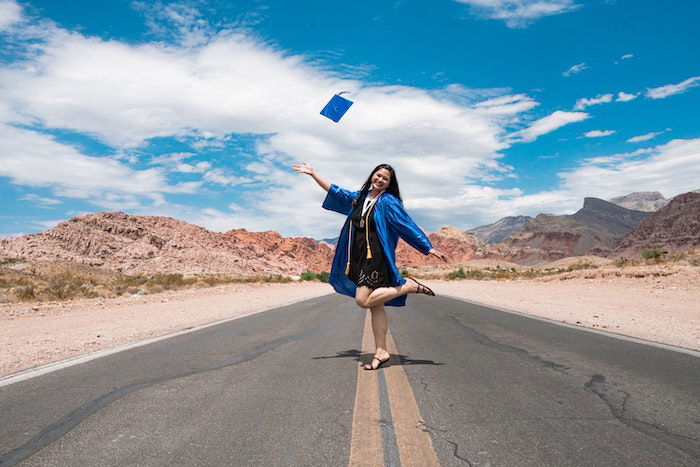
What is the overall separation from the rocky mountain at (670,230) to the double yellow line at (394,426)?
109m

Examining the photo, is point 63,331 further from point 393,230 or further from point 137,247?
point 137,247

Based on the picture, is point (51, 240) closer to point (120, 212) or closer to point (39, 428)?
point (120, 212)

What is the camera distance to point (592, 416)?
11.7 feet

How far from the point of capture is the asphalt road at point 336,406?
113 inches

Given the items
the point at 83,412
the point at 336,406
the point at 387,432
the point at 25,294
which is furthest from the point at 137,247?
the point at 387,432

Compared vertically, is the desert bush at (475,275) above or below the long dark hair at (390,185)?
below

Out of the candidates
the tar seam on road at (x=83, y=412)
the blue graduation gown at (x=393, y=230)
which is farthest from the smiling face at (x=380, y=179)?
the tar seam on road at (x=83, y=412)

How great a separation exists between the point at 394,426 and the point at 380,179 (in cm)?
307

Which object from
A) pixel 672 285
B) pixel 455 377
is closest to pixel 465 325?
pixel 455 377

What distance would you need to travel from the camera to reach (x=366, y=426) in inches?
130

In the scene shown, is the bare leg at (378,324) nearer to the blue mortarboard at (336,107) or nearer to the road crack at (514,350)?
the road crack at (514,350)

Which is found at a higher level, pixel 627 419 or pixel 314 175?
pixel 314 175

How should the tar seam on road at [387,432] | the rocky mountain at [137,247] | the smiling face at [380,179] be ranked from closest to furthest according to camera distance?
the tar seam on road at [387,432] → the smiling face at [380,179] → the rocky mountain at [137,247]

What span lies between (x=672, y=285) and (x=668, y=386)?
19901 mm
